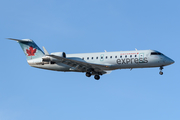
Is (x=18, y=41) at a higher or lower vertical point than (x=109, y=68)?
higher

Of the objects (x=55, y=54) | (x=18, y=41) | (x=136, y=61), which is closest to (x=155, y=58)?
(x=136, y=61)

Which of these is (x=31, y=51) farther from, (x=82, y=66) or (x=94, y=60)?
(x=94, y=60)

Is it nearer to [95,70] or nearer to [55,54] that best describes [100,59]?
[95,70]

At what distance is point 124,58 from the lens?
1506 inches

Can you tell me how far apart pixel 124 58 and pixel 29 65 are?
13629 millimetres

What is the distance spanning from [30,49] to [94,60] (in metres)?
9.57

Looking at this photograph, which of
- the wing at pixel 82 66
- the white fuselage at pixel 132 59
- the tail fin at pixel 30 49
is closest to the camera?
the white fuselage at pixel 132 59

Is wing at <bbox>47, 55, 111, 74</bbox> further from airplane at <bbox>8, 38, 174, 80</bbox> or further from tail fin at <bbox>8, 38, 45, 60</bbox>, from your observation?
tail fin at <bbox>8, 38, 45, 60</bbox>

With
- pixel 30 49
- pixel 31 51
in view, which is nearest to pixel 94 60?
pixel 31 51

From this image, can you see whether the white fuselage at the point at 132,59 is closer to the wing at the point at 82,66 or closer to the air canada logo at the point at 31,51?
the wing at the point at 82,66

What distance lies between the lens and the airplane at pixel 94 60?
3797 cm

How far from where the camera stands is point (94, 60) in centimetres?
3984

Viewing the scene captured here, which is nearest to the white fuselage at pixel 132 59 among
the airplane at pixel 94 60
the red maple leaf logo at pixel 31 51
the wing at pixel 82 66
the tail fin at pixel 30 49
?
the airplane at pixel 94 60

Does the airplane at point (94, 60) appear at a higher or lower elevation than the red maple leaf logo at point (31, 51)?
lower
